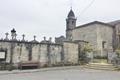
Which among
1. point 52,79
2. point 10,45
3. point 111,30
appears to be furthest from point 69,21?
point 52,79

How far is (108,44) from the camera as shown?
99.7ft

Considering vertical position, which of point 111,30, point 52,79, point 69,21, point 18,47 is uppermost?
point 69,21

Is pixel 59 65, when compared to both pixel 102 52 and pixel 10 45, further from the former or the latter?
pixel 102 52

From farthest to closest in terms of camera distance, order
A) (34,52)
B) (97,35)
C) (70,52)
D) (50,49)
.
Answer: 1. (97,35)
2. (70,52)
3. (50,49)
4. (34,52)

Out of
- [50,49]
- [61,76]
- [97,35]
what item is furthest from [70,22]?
[61,76]

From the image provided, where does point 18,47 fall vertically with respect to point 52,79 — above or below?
above

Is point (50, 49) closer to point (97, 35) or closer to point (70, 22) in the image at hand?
point (97, 35)

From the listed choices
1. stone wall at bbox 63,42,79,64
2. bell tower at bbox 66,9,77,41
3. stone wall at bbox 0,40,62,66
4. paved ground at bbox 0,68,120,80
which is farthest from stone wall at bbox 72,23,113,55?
paved ground at bbox 0,68,120,80

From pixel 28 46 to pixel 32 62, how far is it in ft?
5.77

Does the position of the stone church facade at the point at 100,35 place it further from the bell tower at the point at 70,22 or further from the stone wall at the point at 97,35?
the bell tower at the point at 70,22

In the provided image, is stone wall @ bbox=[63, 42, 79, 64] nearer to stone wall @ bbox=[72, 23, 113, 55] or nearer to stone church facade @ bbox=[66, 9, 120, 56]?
stone church facade @ bbox=[66, 9, 120, 56]

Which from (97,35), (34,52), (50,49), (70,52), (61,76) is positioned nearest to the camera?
(61,76)

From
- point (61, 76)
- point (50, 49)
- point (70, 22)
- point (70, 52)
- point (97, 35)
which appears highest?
point (70, 22)

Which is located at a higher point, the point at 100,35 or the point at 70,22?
the point at 70,22
